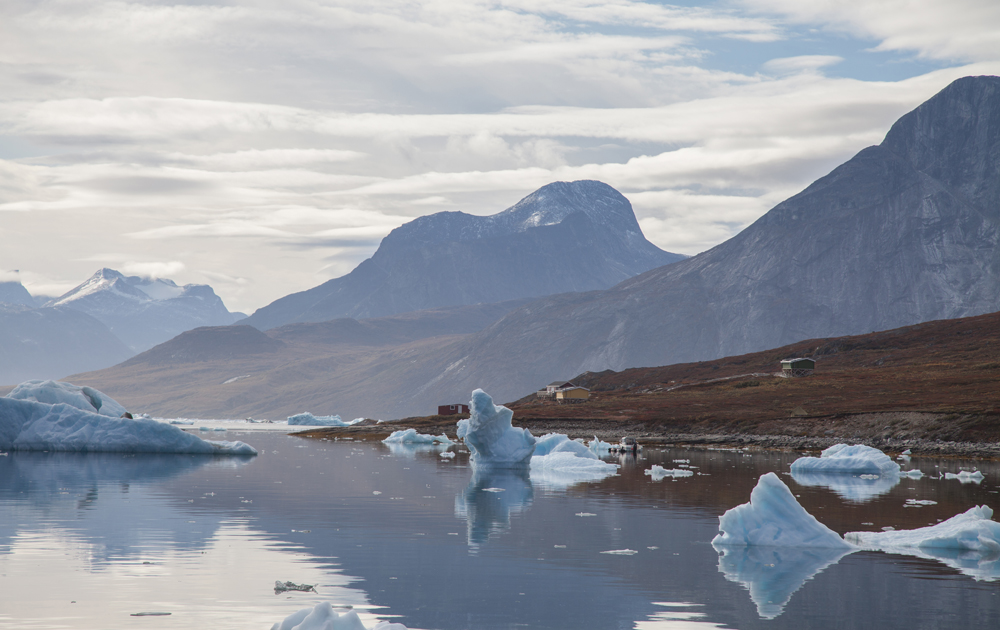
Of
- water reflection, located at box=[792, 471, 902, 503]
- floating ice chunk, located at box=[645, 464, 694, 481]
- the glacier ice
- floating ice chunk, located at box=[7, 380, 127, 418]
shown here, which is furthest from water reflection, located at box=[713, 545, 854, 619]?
floating ice chunk, located at box=[7, 380, 127, 418]

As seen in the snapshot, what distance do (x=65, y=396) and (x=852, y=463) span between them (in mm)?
59938

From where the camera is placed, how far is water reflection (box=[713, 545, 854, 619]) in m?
19.8

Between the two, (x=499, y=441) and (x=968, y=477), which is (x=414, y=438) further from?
(x=968, y=477)

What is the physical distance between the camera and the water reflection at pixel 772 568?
65.0ft

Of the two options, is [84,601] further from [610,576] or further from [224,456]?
[224,456]

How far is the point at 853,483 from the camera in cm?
5022

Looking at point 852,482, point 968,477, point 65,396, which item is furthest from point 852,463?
point 65,396

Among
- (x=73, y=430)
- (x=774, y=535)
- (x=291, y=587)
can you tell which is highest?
(x=73, y=430)

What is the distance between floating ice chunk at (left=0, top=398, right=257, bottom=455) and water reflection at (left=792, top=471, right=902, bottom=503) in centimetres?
4720

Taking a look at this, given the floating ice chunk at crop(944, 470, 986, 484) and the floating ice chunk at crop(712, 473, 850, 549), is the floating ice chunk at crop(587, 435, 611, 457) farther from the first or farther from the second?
the floating ice chunk at crop(712, 473, 850, 549)

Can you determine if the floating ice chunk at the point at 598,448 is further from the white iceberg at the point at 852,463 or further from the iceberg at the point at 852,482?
the iceberg at the point at 852,482

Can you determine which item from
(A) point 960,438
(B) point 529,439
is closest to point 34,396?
(B) point 529,439

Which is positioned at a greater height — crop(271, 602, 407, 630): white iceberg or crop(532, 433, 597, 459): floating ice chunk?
crop(271, 602, 407, 630): white iceberg

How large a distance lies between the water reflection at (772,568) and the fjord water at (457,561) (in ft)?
0.29
